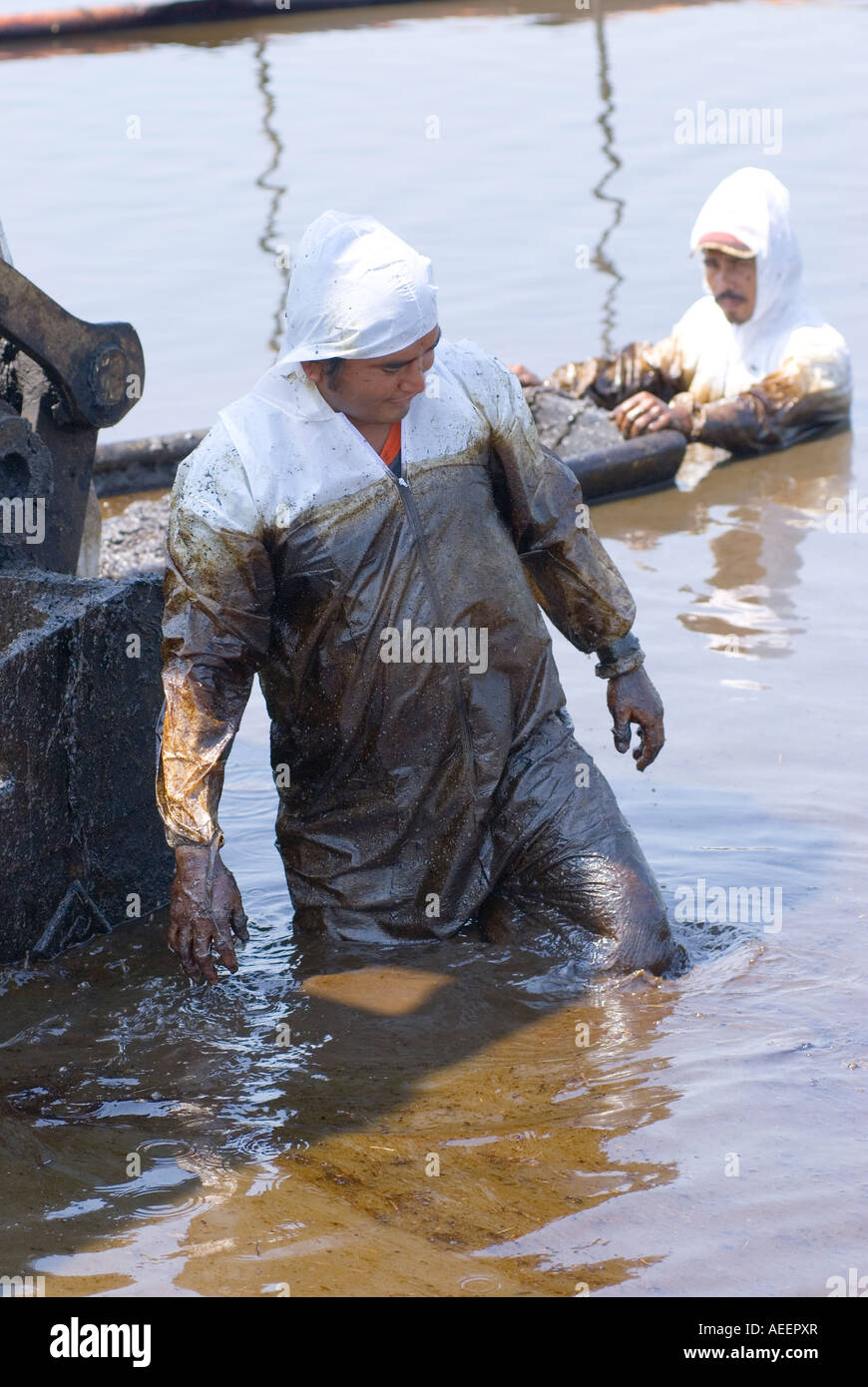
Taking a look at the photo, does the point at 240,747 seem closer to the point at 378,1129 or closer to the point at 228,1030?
the point at 228,1030

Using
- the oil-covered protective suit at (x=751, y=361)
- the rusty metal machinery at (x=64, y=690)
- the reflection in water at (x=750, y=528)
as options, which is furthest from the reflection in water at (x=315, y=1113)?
the oil-covered protective suit at (x=751, y=361)

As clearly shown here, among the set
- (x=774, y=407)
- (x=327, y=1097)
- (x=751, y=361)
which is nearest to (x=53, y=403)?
(x=327, y=1097)

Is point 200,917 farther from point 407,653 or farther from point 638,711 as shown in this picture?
point 638,711

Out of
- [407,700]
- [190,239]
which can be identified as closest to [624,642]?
[407,700]

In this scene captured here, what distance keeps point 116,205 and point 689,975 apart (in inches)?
419

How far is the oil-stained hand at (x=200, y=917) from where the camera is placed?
3.75 metres

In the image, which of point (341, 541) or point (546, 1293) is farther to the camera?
point (341, 541)

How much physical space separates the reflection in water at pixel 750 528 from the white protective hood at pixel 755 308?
0.51 metres

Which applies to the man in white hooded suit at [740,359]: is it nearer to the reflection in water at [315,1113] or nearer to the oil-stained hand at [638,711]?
the oil-stained hand at [638,711]

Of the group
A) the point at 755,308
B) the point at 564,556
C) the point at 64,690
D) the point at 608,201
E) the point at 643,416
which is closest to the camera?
the point at 564,556

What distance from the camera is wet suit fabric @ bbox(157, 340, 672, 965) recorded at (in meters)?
3.85

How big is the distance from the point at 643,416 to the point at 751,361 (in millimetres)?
869

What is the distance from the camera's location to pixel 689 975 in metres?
4.27

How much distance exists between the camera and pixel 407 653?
159 inches
